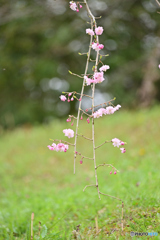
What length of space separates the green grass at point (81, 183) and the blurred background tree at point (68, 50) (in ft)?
7.14

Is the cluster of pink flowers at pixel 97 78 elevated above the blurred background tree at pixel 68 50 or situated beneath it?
situated beneath

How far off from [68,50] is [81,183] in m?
7.36

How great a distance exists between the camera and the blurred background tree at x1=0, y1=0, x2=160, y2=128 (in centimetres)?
988

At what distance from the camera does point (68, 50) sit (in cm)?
1195

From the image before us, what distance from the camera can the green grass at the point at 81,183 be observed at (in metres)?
3.21

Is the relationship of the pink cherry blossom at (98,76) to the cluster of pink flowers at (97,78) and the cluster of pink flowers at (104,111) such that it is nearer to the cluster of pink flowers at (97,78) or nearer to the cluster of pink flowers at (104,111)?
the cluster of pink flowers at (97,78)

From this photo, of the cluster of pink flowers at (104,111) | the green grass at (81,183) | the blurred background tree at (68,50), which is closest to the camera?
the cluster of pink flowers at (104,111)

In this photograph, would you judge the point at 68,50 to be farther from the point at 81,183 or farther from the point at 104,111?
the point at 104,111

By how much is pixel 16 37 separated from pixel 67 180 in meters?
7.31

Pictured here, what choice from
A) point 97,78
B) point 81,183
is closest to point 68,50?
point 81,183

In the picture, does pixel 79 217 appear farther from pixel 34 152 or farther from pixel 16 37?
pixel 16 37

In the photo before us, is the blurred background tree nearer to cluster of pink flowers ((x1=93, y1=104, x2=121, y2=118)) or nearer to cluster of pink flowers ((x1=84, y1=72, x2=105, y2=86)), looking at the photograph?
cluster of pink flowers ((x1=84, y1=72, x2=105, y2=86))

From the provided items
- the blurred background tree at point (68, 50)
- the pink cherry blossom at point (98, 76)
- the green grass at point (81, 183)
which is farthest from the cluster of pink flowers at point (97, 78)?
the blurred background tree at point (68, 50)

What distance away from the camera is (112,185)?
497cm
